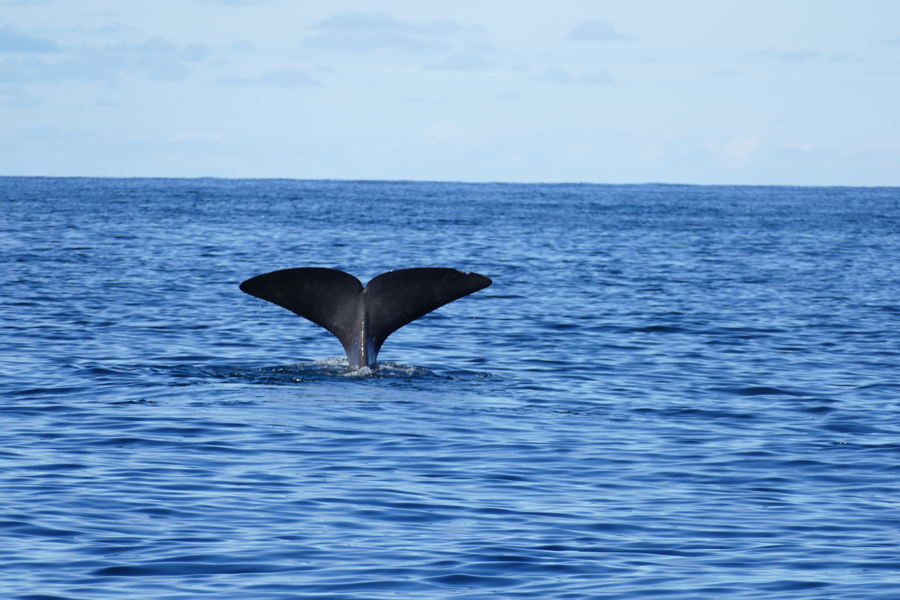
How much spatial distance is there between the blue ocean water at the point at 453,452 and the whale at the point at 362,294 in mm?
925

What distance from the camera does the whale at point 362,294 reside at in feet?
43.2

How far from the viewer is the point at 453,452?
37.7 ft

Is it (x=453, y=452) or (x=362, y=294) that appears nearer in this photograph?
(x=453, y=452)

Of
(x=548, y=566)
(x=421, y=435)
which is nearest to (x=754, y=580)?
(x=548, y=566)

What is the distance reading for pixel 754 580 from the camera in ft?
25.3

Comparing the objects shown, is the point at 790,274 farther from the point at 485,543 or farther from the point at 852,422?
the point at 485,543

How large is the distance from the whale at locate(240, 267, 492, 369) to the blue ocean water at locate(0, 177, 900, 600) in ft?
3.03

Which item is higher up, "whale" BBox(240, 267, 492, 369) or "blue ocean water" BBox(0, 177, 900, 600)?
"whale" BBox(240, 267, 492, 369)

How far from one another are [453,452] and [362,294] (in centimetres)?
311

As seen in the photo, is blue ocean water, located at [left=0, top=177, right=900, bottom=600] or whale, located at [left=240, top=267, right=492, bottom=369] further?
whale, located at [left=240, top=267, right=492, bottom=369]

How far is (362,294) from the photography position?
1396cm

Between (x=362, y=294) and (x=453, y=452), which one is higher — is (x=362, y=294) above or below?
above

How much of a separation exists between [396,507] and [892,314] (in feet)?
64.9

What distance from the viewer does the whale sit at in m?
13.2
